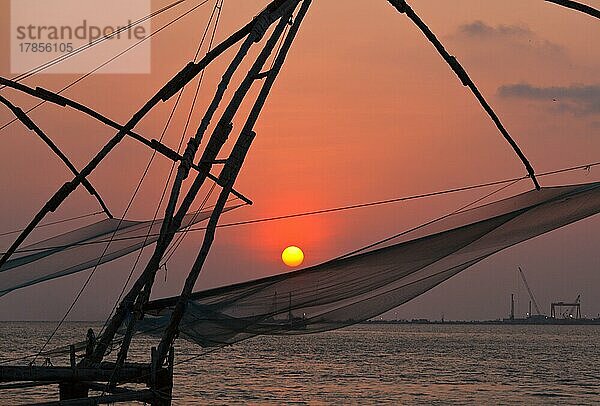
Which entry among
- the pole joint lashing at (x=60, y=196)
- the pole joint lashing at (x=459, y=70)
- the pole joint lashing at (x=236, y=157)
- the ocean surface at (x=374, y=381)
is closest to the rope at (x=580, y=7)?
the pole joint lashing at (x=459, y=70)

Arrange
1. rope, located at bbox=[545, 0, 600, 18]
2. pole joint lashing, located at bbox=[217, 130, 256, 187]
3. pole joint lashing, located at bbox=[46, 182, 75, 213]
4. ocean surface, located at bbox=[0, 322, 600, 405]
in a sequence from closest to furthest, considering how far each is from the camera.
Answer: rope, located at bbox=[545, 0, 600, 18], pole joint lashing, located at bbox=[46, 182, 75, 213], pole joint lashing, located at bbox=[217, 130, 256, 187], ocean surface, located at bbox=[0, 322, 600, 405]

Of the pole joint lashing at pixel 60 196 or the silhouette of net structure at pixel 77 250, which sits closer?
the pole joint lashing at pixel 60 196

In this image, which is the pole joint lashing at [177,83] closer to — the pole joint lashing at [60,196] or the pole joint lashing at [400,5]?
the pole joint lashing at [60,196]

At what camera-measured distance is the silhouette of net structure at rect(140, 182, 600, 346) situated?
750 centimetres

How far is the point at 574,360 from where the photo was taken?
Result: 2211 inches

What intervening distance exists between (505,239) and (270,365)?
128 ft

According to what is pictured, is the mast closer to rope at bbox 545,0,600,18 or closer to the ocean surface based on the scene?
rope at bbox 545,0,600,18

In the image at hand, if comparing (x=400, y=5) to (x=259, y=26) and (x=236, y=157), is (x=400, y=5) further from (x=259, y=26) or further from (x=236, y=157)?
(x=236, y=157)

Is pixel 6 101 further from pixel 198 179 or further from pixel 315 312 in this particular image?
pixel 315 312

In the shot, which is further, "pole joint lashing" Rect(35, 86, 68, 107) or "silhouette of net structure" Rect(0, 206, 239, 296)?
"silhouette of net structure" Rect(0, 206, 239, 296)

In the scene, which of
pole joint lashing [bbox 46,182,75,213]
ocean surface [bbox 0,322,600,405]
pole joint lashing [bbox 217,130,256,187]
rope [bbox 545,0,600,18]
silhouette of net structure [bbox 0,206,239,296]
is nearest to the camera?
rope [bbox 545,0,600,18]

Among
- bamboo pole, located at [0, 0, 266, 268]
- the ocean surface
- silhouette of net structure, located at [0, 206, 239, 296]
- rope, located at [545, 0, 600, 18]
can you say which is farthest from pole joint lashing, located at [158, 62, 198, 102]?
the ocean surface

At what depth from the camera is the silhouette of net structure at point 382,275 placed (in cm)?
750

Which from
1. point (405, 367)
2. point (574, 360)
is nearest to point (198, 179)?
point (405, 367)
